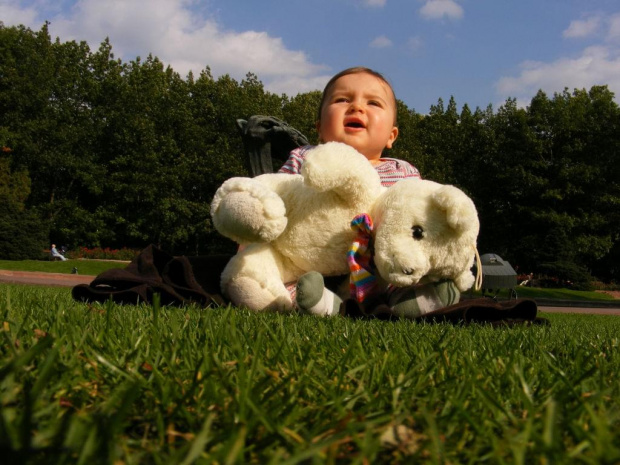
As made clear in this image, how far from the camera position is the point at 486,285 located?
8.82 meters

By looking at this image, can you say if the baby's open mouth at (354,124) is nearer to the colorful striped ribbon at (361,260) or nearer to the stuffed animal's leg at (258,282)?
the colorful striped ribbon at (361,260)

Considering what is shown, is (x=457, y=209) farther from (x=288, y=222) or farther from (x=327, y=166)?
(x=288, y=222)

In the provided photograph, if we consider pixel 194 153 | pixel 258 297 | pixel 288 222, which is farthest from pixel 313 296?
pixel 194 153

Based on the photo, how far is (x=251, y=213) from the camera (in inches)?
119

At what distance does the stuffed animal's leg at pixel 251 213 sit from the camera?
3.04m

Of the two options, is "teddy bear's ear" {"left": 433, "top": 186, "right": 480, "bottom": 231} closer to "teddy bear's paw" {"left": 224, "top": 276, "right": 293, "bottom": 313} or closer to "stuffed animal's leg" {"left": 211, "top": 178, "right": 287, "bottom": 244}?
"stuffed animal's leg" {"left": 211, "top": 178, "right": 287, "bottom": 244}

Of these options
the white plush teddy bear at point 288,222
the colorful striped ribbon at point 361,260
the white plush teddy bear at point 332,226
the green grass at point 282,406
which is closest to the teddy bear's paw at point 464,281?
the white plush teddy bear at point 332,226

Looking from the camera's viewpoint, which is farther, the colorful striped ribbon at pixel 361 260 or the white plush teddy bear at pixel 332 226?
the colorful striped ribbon at pixel 361 260

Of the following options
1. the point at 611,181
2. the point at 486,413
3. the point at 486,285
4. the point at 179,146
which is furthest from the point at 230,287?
the point at 611,181

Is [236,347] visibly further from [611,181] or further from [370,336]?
[611,181]

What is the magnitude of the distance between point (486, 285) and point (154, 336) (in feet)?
26.3

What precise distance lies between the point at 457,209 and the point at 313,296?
0.89 meters

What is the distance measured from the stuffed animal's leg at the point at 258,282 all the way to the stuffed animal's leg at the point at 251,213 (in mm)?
187

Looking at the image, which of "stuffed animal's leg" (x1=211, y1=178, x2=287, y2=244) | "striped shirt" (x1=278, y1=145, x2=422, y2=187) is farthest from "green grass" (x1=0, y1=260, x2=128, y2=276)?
"stuffed animal's leg" (x1=211, y1=178, x2=287, y2=244)
